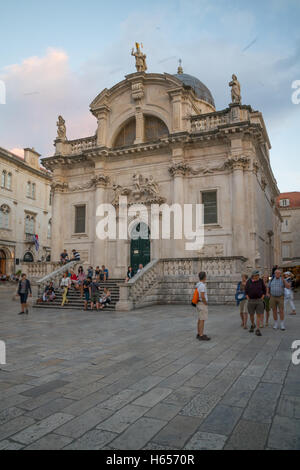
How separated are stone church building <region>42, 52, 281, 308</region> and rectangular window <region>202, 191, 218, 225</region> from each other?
63 millimetres

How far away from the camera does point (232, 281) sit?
17938 millimetres

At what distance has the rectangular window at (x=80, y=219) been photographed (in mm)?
25750

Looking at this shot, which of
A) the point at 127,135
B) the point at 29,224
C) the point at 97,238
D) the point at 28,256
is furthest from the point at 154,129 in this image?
the point at 28,256

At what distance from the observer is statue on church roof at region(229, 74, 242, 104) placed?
70.9 ft

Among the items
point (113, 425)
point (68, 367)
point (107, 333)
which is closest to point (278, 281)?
point (107, 333)

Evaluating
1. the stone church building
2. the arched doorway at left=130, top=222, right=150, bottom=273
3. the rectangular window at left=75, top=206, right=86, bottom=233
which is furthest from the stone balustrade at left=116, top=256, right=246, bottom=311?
the rectangular window at left=75, top=206, right=86, bottom=233

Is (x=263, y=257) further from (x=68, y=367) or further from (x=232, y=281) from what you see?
(x=68, y=367)

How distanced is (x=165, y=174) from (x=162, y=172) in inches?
10.8

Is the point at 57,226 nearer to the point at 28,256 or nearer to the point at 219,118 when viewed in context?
the point at 219,118

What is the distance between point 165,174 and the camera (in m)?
23.3

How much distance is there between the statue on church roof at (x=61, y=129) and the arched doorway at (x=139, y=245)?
31.9ft

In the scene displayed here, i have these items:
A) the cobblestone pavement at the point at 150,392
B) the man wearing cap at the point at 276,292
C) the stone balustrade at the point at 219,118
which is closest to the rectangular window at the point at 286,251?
the stone balustrade at the point at 219,118

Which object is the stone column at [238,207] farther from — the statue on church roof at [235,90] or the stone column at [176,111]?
the stone column at [176,111]

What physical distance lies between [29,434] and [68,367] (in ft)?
9.17
